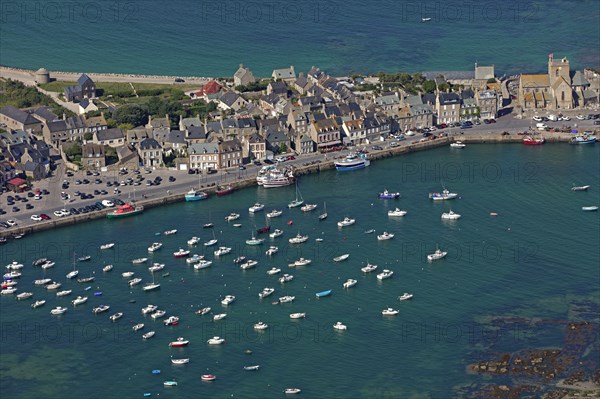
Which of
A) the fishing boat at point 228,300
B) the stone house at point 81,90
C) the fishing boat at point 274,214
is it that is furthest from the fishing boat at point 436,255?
the stone house at point 81,90

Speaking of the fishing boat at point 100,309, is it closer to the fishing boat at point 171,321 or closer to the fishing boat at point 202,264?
the fishing boat at point 171,321

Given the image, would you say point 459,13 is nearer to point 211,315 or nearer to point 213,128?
point 213,128

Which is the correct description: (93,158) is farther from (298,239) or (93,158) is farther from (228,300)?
(228,300)

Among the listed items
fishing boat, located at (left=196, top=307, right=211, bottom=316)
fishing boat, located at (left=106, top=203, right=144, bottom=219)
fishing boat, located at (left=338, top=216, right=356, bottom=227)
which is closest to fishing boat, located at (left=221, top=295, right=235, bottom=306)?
fishing boat, located at (left=196, top=307, right=211, bottom=316)

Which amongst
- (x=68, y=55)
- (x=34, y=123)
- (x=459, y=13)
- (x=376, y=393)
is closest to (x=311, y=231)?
(x=376, y=393)

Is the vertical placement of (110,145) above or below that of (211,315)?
above

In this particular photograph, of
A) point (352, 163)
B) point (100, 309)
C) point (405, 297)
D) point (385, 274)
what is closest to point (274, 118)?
point (352, 163)
